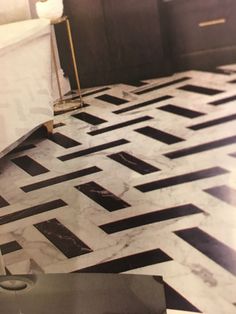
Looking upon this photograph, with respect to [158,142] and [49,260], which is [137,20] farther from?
[49,260]

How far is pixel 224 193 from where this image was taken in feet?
7.66

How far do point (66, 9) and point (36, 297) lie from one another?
3.80 meters

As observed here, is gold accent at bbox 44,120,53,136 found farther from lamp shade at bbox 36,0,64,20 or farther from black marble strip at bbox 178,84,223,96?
black marble strip at bbox 178,84,223,96

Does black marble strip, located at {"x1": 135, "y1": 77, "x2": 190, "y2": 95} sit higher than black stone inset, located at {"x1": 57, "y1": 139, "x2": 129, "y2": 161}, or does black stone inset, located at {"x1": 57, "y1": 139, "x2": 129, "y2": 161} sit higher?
black marble strip, located at {"x1": 135, "y1": 77, "x2": 190, "y2": 95}

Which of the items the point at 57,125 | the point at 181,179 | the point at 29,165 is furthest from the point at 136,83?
the point at 181,179

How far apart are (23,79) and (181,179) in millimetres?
1138

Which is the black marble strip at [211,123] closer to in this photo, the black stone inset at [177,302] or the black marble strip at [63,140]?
the black marble strip at [63,140]

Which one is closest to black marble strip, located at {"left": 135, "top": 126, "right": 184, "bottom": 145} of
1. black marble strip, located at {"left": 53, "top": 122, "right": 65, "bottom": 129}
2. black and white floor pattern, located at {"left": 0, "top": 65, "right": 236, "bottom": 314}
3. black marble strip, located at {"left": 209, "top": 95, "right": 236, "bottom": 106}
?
black and white floor pattern, located at {"left": 0, "top": 65, "right": 236, "bottom": 314}

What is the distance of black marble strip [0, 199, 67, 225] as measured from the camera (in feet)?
8.01

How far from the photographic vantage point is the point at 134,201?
2412 millimetres

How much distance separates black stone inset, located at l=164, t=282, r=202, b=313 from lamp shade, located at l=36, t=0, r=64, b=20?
2613 mm

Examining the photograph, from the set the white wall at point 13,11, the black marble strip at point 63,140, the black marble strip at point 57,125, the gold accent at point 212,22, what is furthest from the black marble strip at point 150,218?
the gold accent at point 212,22

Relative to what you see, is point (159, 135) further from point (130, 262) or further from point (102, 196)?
point (130, 262)

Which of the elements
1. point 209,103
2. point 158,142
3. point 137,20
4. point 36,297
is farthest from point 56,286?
point 137,20
